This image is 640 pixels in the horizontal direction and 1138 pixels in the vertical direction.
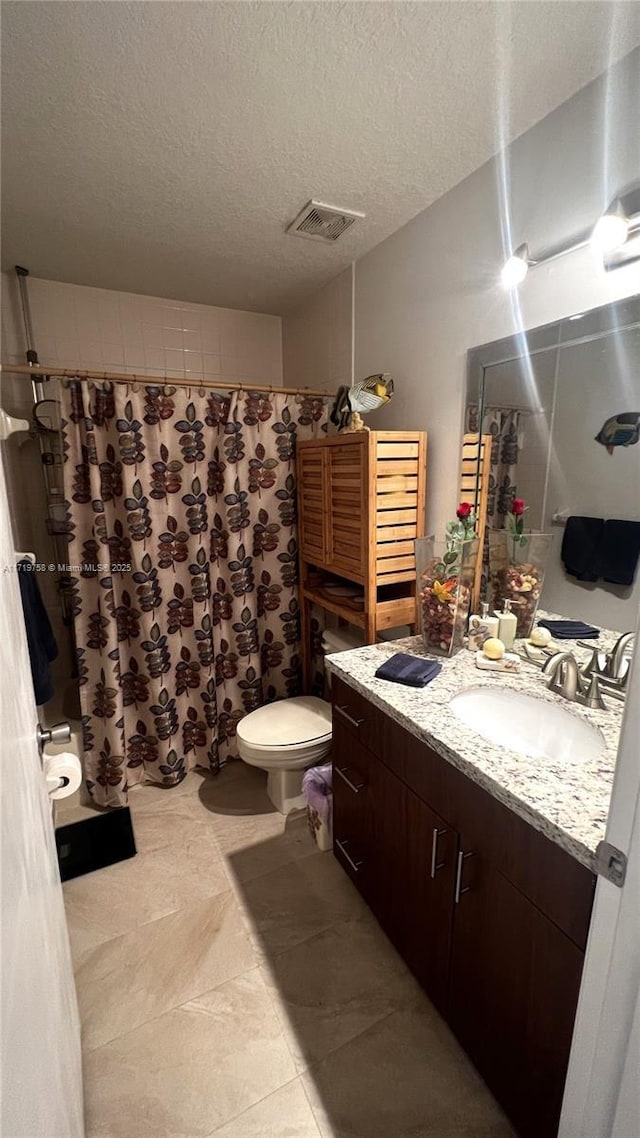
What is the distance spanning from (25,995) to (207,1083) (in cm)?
92

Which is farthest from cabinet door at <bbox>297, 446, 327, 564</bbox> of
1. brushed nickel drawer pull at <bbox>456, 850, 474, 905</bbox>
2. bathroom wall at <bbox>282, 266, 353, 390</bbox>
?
brushed nickel drawer pull at <bbox>456, 850, 474, 905</bbox>

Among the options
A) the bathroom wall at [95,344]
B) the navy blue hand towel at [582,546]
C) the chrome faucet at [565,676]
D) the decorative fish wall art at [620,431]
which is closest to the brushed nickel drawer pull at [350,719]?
the chrome faucet at [565,676]

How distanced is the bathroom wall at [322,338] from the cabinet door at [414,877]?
181cm

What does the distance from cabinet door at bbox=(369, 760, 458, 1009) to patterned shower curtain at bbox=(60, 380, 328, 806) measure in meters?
1.09

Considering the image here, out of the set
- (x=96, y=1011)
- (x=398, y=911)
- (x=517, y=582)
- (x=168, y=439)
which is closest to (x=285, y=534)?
(x=168, y=439)

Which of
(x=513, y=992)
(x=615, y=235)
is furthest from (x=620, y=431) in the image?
(x=513, y=992)

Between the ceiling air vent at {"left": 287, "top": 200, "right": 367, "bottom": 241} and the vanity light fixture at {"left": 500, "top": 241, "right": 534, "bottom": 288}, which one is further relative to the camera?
the ceiling air vent at {"left": 287, "top": 200, "right": 367, "bottom": 241}

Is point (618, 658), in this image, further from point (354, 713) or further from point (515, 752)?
point (354, 713)

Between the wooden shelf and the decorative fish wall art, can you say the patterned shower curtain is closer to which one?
the wooden shelf

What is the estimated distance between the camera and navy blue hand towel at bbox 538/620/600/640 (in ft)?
4.24

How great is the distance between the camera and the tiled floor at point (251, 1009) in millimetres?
1010

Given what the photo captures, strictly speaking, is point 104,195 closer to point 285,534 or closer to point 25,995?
point 285,534

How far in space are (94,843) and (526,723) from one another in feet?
5.57

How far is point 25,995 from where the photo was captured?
1.70 feet
